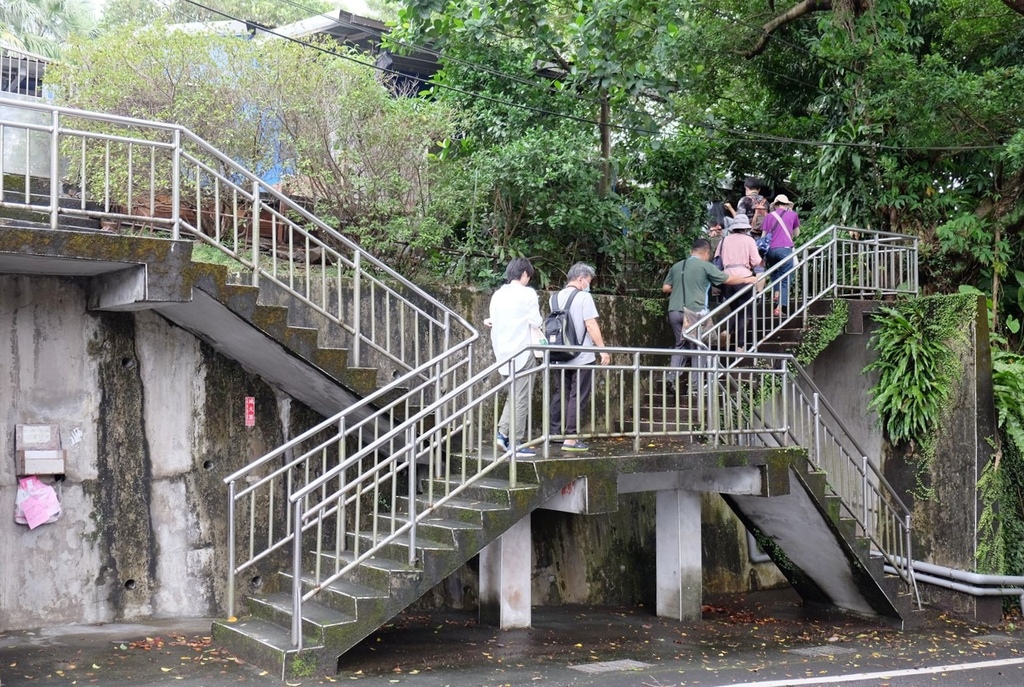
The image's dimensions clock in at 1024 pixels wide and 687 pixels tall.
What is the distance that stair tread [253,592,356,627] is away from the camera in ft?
25.9

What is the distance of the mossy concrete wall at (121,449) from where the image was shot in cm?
927

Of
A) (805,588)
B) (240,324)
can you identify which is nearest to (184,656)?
(240,324)

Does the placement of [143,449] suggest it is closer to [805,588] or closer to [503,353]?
[503,353]

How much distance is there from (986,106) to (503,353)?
8014 millimetres

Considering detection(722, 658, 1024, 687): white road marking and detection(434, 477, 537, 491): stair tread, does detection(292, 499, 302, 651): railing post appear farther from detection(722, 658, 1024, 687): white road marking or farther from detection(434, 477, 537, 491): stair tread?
detection(722, 658, 1024, 687): white road marking

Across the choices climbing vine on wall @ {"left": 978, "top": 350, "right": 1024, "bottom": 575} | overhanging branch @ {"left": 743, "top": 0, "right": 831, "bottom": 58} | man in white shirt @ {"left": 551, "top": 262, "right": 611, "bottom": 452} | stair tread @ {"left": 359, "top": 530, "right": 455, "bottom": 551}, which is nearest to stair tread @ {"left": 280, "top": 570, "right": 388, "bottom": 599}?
stair tread @ {"left": 359, "top": 530, "right": 455, "bottom": 551}

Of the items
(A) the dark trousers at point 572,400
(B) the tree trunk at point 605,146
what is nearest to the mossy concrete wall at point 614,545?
(B) the tree trunk at point 605,146

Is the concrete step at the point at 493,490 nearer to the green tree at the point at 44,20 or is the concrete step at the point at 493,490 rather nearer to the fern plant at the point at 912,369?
the fern plant at the point at 912,369

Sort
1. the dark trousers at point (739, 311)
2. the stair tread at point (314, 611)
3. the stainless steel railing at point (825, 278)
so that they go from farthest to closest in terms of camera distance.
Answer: the stainless steel railing at point (825, 278) < the dark trousers at point (739, 311) < the stair tread at point (314, 611)

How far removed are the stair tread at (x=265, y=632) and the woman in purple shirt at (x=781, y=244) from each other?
7.24 metres

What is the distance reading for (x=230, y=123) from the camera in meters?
11.8

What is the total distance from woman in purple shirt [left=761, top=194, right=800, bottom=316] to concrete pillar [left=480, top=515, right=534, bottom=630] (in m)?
4.52

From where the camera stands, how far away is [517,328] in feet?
30.4

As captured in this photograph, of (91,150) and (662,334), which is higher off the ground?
(91,150)
